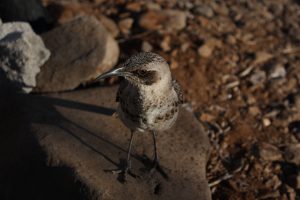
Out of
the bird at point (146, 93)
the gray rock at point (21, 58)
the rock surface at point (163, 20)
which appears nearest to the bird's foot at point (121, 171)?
the bird at point (146, 93)

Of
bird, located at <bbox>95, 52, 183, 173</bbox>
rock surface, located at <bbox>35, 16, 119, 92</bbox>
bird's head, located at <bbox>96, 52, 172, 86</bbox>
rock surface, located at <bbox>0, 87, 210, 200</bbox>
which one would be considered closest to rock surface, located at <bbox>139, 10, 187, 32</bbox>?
rock surface, located at <bbox>35, 16, 119, 92</bbox>

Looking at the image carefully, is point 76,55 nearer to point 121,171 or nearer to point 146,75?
point 121,171

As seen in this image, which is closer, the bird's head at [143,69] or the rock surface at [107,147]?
the bird's head at [143,69]

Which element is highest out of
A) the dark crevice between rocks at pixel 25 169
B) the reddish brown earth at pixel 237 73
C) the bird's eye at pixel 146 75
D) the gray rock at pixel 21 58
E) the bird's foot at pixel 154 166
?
the bird's eye at pixel 146 75

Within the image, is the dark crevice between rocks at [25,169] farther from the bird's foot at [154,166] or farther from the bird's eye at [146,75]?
the bird's eye at [146,75]

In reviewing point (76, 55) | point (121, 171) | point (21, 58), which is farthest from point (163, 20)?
point (121, 171)

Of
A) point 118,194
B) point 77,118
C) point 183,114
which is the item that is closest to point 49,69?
point 77,118
